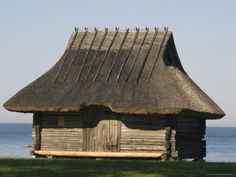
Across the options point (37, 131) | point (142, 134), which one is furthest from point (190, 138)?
point (37, 131)

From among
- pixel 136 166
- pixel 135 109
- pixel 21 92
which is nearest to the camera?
pixel 136 166

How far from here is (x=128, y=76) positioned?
3959 centimetres

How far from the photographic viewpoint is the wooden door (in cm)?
3872

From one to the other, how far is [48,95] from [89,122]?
256 centimetres

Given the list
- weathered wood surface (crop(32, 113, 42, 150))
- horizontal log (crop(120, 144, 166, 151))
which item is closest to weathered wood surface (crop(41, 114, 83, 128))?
weathered wood surface (crop(32, 113, 42, 150))

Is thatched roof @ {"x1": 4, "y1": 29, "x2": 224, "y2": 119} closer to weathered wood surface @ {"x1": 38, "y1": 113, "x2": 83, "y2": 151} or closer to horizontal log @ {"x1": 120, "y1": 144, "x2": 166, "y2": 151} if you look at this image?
weathered wood surface @ {"x1": 38, "y1": 113, "x2": 83, "y2": 151}

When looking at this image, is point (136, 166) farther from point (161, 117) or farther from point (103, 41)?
point (103, 41)

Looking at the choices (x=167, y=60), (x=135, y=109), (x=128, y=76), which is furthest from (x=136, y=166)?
(x=167, y=60)

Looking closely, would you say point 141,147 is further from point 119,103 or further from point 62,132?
point 62,132

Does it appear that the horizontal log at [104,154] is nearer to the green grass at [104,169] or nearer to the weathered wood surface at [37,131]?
the weathered wood surface at [37,131]

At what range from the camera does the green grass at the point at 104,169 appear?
85.1 feet

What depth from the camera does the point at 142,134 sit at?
126 ft

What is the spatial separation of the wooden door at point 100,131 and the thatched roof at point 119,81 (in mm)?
1120

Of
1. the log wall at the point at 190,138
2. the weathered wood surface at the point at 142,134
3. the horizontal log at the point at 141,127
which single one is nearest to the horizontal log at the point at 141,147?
the weathered wood surface at the point at 142,134
